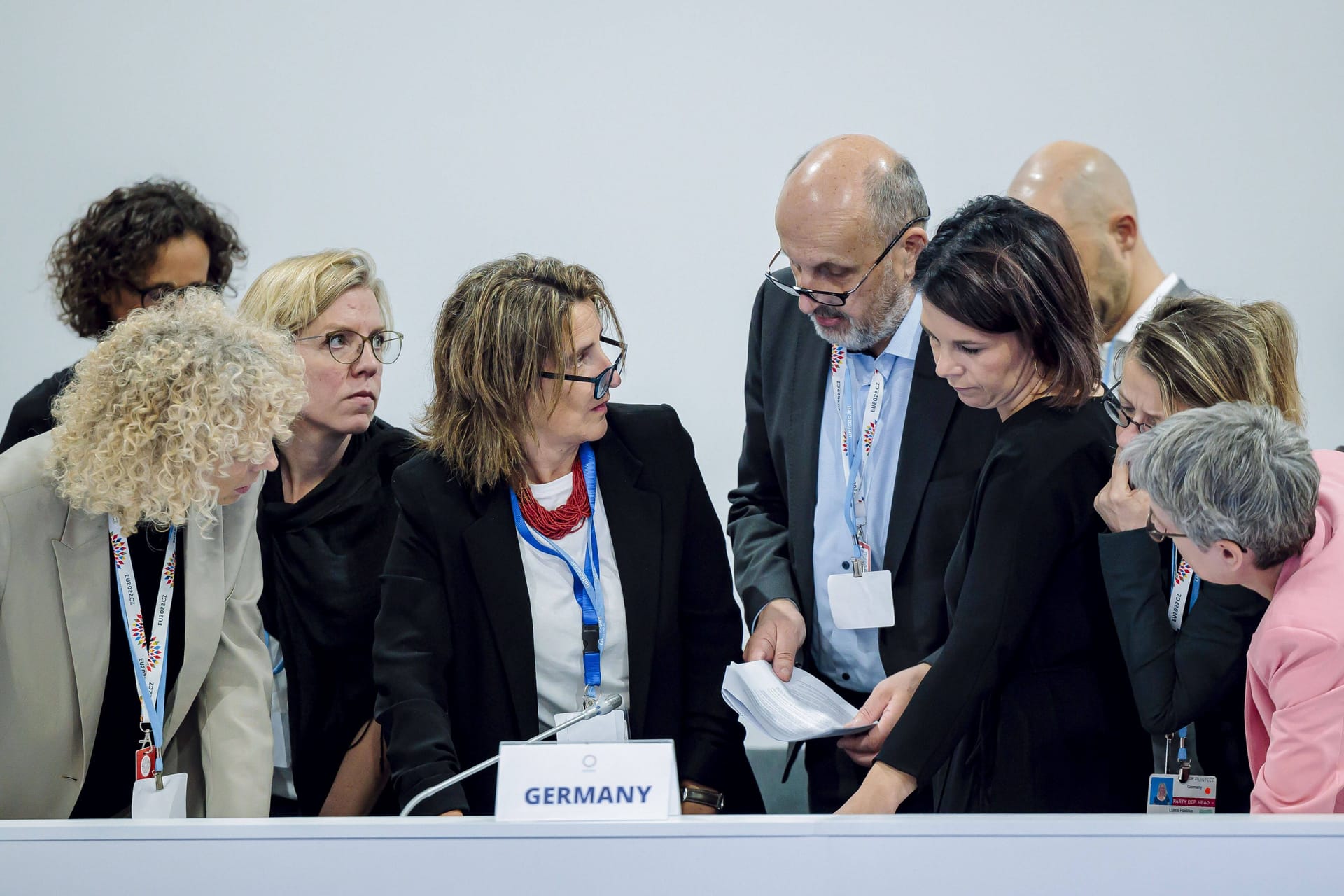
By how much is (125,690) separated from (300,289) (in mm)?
845

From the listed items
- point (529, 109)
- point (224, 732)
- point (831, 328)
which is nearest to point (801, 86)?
point (529, 109)

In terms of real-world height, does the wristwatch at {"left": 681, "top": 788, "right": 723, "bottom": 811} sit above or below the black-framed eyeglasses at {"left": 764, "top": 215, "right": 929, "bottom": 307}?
below

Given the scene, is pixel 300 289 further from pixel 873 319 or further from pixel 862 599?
pixel 862 599

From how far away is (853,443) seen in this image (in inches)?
85.0

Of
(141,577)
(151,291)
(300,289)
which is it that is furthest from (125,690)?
(151,291)

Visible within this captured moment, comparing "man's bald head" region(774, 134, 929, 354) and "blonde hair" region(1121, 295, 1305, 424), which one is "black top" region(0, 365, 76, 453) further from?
"blonde hair" region(1121, 295, 1305, 424)

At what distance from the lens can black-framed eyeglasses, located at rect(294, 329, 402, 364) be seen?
2.35 metres

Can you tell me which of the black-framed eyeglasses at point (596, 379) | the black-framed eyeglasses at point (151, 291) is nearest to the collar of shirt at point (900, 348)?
the black-framed eyeglasses at point (596, 379)

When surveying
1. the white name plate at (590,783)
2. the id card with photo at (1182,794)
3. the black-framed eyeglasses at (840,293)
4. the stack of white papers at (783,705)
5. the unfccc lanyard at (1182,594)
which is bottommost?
the id card with photo at (1182,794)

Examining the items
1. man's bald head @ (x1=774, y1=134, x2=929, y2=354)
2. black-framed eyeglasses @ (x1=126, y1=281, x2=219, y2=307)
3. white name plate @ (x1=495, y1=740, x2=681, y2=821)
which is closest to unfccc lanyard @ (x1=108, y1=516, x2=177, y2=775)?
white name plate @ (x1=495, y1=740, x2=681, y2=821)

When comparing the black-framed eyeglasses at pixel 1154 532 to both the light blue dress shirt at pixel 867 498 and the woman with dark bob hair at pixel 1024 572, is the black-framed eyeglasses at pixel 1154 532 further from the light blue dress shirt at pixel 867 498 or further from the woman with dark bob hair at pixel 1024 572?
the light blue dress shirt at pixel 867 498

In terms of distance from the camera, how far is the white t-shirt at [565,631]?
2.02 meters

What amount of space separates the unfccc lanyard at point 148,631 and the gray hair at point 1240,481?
148 cm

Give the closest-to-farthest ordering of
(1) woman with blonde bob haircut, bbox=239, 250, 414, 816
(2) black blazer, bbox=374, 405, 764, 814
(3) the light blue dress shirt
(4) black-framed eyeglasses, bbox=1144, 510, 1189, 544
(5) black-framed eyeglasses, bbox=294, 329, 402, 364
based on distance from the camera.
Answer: (4) black-framed eyeglasses, bbox=1144, 510, 1189, 544, (2) black blazer, bbox=374, 405, 764, 814, (3) the light blue dress shirt, (1) woman with blonde bob haircut, bbox=239, 250, 414, 816, (5) black-framed eyeglasses, bbox=294, 329, 402, 364
